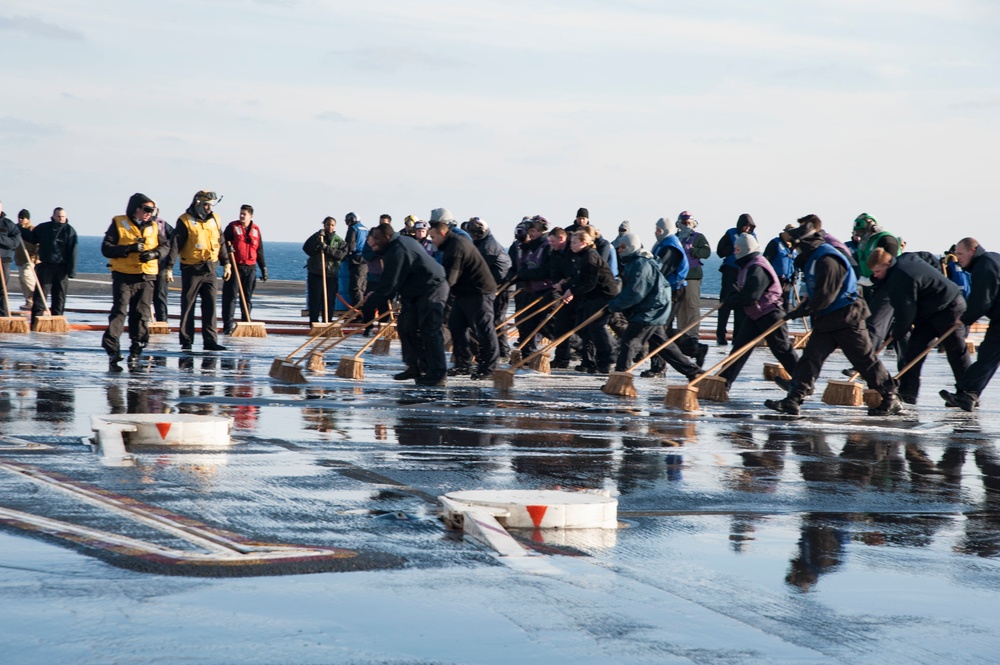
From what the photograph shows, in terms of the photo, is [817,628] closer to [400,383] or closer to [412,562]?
[412,562]

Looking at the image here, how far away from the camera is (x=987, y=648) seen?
4238 mm

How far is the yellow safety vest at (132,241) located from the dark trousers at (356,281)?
935 centimetres

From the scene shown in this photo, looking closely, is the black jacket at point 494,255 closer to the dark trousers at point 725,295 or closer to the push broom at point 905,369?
the dark trousers at point 725,295

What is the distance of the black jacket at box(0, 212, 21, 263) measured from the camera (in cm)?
2100

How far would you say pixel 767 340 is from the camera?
43.2ft

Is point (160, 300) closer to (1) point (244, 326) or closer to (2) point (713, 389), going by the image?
(1) point (244, 326)

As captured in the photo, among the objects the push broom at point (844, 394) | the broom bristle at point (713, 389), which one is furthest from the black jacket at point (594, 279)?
the push broom at point (844, 394)

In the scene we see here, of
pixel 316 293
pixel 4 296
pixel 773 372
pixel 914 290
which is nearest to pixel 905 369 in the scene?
pixel 914 290

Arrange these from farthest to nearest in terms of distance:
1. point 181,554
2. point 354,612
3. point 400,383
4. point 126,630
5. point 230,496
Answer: point 400,383 → point 230,496 → point 181,554 → point 354,612 → point 126,630

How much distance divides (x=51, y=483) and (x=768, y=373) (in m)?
10.4

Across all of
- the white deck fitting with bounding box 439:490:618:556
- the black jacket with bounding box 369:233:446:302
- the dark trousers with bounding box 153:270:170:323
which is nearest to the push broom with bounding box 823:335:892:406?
the black jacket with bounding box 369:233:446:302

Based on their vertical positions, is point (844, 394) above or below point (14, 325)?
below

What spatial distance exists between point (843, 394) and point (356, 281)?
1254cm

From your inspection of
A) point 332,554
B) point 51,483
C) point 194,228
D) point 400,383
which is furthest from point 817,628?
point 194,228
